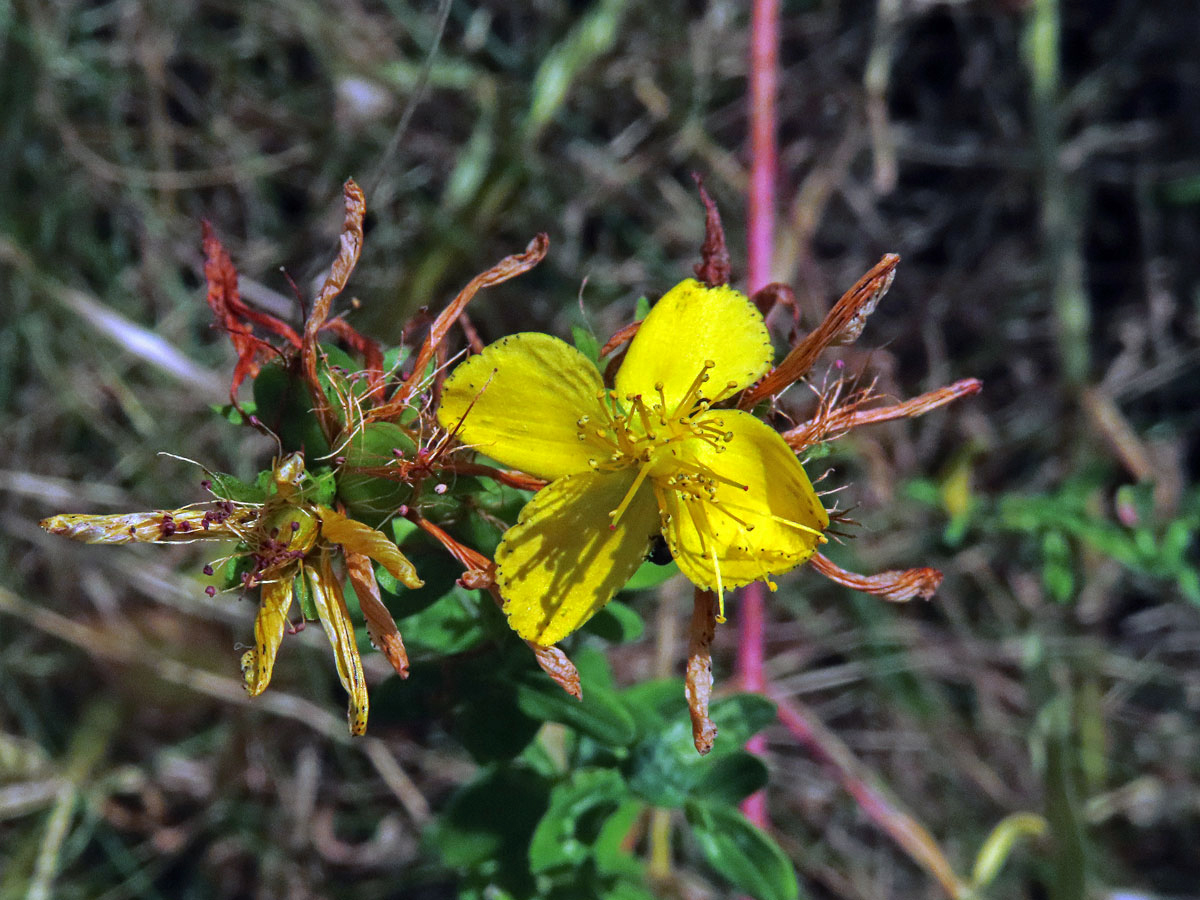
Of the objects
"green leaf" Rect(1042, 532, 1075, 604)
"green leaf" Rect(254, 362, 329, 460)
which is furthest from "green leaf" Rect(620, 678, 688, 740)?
"green leaf" Rect(1042, 532, 1075, 604)

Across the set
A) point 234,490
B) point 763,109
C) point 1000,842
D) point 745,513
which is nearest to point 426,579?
point 234,490

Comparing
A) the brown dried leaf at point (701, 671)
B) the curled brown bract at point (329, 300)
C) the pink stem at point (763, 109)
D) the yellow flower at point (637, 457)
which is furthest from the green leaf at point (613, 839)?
the pink stem at point (763, 109)

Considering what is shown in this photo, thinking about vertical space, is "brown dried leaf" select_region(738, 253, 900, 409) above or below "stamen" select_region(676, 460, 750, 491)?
above

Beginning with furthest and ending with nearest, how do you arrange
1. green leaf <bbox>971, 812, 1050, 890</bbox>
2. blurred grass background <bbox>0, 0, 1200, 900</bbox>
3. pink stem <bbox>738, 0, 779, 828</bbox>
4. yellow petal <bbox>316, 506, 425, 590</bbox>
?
blurred grass background <bbox>0, 0, 1200, 900</bbox>, green leaf <bbox>971, 812, 1050, 890</bbox>, pink stem <bbox>738, 0, 779, 828</bbox>, yellow petal <bbox>316, 506, 425, 590</bbox>

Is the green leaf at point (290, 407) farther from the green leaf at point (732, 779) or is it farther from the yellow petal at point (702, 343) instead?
the green leaf at point (732, 779)

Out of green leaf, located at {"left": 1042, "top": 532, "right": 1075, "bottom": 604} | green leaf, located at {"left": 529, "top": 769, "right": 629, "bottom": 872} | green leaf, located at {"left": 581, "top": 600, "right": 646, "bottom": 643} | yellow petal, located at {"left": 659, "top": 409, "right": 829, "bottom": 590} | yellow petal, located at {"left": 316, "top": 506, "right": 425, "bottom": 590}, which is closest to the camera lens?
yellow petal, located at {"left": 316, "top": 506, "right": 425, "bottom": 590}

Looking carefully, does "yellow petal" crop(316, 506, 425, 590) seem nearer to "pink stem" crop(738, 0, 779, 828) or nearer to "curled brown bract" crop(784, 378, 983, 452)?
"curled brown bract" crop(784, 378, 983, 452)

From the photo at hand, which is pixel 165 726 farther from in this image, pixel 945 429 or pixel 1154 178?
pixel 1154 178
